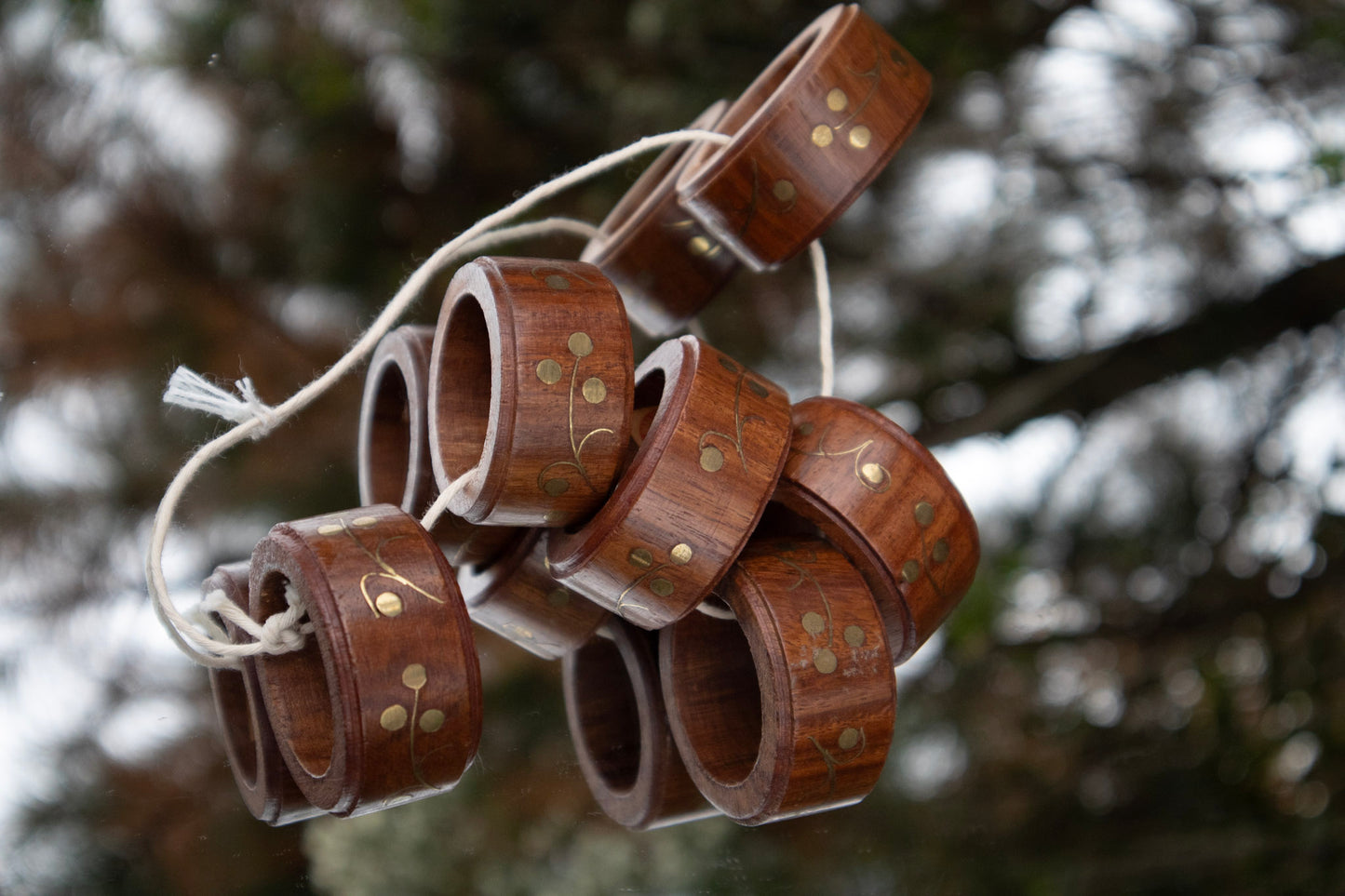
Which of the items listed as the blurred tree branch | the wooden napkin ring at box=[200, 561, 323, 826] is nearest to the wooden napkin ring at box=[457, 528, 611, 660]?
the wooden napkin ring at box=[200, 561, 323, 826]

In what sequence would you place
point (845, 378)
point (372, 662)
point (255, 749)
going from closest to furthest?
point (372, 662), point (255, 749), point (845, 378)

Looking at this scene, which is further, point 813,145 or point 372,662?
point 813,145

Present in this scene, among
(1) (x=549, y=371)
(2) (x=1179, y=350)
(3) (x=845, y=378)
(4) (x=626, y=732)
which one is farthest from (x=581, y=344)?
(2) (x=1179, y=350)

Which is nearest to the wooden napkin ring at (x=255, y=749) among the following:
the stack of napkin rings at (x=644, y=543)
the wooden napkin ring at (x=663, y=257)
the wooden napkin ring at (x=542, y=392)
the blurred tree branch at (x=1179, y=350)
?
the stack of napkin rings at (x=644, y=543)

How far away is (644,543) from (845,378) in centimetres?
49

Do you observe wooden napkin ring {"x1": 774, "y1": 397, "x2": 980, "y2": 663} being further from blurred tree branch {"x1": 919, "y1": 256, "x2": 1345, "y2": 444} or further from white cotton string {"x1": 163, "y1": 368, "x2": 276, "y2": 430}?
blurred tree branch {"x1": 919, "y1": 256, "x2": 1345, "y2": 444}

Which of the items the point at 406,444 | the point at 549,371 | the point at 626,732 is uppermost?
the point at 549,371

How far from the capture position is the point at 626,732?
0.53 meters

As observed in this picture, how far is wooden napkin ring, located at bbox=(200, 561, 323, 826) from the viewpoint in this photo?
0.41m

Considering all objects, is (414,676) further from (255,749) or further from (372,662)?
(255,749)

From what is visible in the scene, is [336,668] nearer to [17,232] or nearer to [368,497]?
[368,497]

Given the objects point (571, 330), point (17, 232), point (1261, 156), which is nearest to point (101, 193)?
point (17, 232)

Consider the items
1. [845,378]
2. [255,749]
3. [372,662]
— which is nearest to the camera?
[372,662]

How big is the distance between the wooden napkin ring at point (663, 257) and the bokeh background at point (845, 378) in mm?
172
